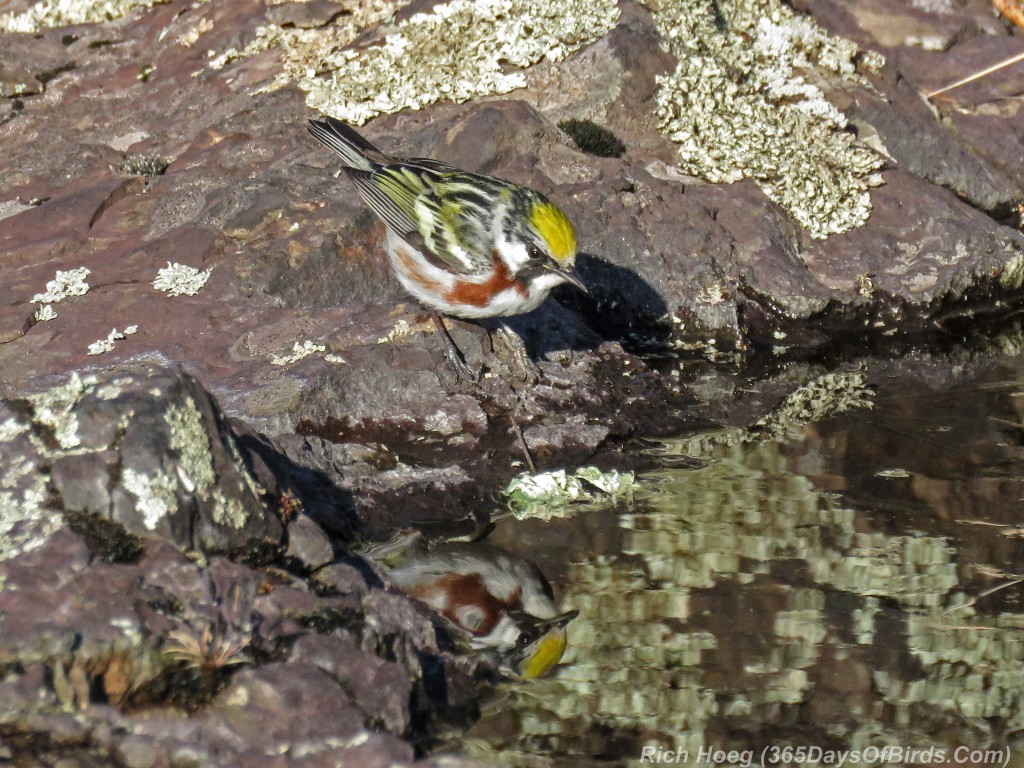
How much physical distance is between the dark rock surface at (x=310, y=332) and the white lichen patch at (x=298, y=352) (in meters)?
0.02

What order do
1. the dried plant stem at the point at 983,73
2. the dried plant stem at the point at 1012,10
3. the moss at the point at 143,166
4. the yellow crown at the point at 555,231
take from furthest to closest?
the dried plant stem at the point at 1012,10, the dried plant stem at the point at 983,73, the moss at the point at 143,166, the yellow crown at the point at 555,231

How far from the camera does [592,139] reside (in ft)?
30.7

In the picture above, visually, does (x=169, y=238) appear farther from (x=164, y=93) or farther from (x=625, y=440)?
(x=625, y=440)

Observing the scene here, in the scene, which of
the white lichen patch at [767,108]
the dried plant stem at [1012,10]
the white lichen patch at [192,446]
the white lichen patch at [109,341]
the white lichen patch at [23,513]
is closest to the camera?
the white lichen patch at [23,513]

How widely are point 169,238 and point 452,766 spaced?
5.61 m

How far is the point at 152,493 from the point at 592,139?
231 inches

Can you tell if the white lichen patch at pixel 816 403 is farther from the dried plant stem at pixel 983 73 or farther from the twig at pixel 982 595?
the dried plant stem at pixel 983 73

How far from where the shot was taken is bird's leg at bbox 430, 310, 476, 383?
740 cm

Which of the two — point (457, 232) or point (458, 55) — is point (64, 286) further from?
point (458, 55)

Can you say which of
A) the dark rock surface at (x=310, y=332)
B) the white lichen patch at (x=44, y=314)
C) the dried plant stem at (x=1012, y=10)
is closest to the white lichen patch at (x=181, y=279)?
the dark rock surface at (x=310, y=332)

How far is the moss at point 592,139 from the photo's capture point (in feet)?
30.7

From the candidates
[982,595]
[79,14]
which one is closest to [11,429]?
[982,595]

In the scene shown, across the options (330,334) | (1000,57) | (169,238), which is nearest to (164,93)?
(169,238)

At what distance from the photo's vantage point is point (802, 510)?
618cm
